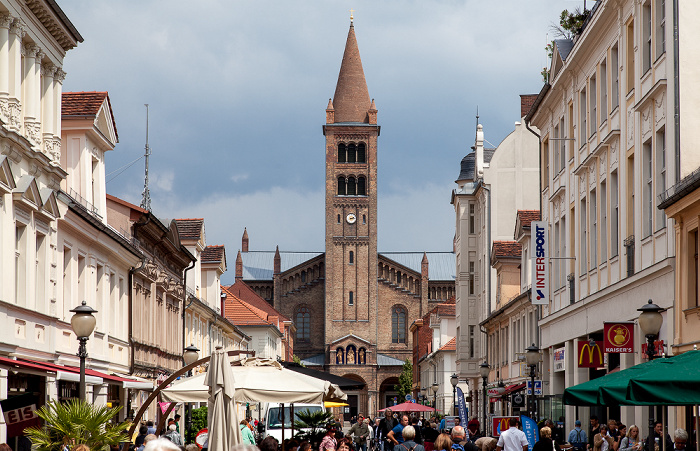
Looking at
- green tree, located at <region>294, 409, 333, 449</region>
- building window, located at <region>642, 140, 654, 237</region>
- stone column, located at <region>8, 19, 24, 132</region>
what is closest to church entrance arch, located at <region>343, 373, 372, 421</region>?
green tree, located at <region>294, 409, 333, 449</region>

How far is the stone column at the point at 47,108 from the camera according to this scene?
67.3 ft

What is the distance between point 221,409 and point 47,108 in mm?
10281

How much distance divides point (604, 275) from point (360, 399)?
279 ft

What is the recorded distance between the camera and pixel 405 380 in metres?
104

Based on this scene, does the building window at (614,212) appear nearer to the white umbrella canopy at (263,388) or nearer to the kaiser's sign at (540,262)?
the kaiser's sign at (540,262)

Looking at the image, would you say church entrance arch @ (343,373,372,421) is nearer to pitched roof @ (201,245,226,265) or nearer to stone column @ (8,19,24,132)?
pitched roof @ (201,245,226,265)

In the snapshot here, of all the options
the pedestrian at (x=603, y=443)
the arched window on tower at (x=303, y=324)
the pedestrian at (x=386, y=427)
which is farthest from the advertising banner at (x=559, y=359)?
the arched window on tower at (x=303, y=324)

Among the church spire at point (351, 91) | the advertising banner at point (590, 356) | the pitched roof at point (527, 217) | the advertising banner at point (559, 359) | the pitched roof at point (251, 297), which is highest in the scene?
the church spire at point (351, 91)

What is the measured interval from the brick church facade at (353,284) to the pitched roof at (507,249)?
57.6 meters

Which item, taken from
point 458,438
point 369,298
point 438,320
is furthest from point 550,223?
point 369,298

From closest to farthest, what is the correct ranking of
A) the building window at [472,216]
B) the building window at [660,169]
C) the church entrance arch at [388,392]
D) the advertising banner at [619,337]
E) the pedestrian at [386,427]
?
the building window at [660,169] → the advertising banner at [619,337] → the pedestrian at [386,427] → the building window at [472,216] → the church entrance arch at [388,392]

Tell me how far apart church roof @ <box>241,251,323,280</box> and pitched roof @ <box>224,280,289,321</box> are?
4.79 metres

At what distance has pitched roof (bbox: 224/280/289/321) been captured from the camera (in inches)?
4215

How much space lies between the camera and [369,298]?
347 ft
